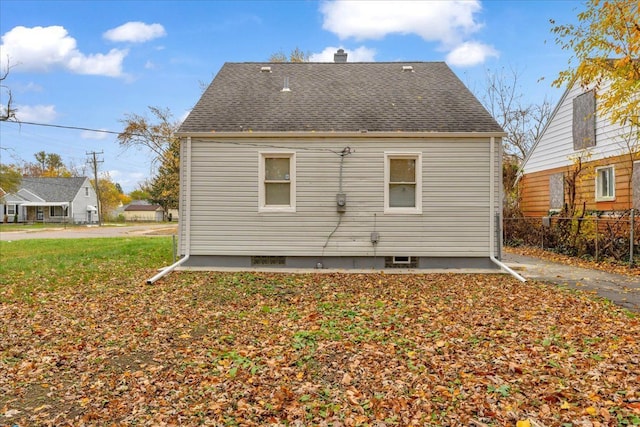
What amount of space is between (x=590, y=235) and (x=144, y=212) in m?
72.1

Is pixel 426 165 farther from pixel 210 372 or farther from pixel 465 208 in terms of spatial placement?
pixel 210 372

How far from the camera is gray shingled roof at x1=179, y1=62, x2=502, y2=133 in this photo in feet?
31.1

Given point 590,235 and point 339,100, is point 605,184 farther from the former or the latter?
point 339,100

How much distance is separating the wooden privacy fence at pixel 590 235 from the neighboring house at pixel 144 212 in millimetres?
64060

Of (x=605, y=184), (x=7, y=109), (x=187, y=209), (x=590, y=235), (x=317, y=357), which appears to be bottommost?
(x=317, y=357)

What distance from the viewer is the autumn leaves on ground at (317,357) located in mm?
3096

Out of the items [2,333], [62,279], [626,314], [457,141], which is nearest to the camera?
[2,333]

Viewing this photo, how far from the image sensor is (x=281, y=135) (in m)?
9.30

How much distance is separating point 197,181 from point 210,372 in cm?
622

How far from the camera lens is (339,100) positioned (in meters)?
10.5

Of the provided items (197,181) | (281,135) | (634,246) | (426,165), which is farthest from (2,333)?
(634,246)

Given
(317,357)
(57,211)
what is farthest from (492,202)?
(57,211)

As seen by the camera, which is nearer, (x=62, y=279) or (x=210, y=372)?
(x=210, y=372)

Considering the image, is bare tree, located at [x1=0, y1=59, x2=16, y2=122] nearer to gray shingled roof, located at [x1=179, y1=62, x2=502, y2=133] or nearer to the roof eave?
gray shingled roof, located at [x1=179, y1=62, x2=502, y2=133]
